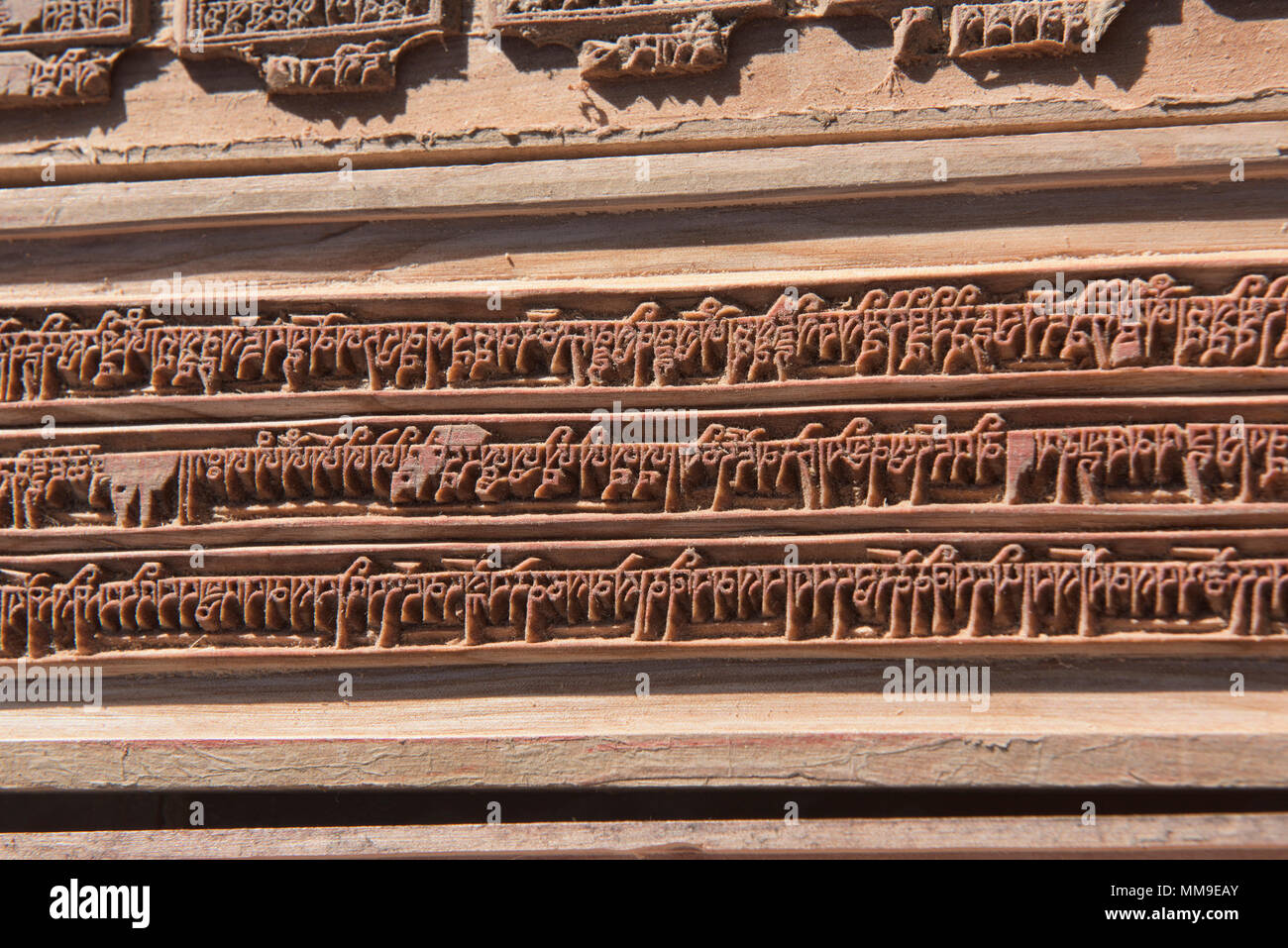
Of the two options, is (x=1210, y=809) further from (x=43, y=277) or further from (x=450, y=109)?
(x=43, y=277)

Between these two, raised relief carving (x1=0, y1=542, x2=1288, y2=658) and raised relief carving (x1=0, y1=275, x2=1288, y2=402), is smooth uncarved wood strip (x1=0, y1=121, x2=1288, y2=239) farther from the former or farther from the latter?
raised relief carving (x1=0, y1=542, x2=1288, y2=658)

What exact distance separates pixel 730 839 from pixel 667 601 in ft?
2.09

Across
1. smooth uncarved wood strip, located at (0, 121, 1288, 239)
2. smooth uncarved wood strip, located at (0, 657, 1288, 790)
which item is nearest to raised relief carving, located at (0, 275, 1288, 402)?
smooth uncarved wood strip, located at (0, 121, 1288, 239)

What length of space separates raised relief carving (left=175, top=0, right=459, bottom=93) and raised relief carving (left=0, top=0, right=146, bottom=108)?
0.74 ft

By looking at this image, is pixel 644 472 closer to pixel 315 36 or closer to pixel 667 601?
pixel 667 601

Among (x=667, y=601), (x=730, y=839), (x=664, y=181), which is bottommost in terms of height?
(x=730, y=839)

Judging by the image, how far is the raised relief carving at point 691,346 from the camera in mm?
2381

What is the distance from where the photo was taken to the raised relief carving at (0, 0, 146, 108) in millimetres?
2838

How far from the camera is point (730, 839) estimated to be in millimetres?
2297

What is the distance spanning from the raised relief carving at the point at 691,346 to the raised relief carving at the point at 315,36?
0.77 metres

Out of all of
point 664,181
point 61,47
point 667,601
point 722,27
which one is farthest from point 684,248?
point 61,47

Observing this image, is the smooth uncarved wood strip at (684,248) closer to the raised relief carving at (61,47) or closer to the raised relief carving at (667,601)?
the raised relief carving at (61,47)

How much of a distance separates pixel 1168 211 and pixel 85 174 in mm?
3293

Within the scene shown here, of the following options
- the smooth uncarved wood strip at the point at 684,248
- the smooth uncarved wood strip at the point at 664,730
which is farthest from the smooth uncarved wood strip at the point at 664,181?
the smooth uncarved wood strip at the point at 664,730
